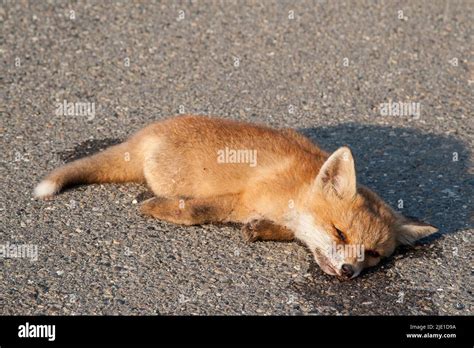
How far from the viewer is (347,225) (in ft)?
18.1

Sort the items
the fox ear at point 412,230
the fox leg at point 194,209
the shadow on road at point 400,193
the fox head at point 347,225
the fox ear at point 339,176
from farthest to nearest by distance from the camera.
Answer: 1. the fox leg at point 194,209
2. the fox ear at point 412,230
3. the fox ear at point 339,176
4. the fox head at point 347,225
5. the shadow on road at point 400,193

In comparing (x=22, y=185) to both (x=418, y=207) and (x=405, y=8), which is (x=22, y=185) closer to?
(x=418, y=207)

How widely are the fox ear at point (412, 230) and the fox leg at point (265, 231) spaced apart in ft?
2.51

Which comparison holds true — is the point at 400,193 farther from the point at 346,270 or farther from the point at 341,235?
the point at 346,270

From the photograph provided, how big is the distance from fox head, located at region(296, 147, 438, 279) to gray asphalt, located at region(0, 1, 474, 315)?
0.12 m

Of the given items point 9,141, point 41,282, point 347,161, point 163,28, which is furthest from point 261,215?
point 163,28

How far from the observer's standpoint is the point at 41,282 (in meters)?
5.25

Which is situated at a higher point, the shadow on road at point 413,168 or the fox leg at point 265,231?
the shadow on road at point 413,168

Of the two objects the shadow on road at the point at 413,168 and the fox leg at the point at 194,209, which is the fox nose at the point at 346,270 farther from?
the shadow on road at the point at 413,168

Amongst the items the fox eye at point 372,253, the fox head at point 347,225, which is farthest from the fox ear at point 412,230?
the fox eye at point 372,253

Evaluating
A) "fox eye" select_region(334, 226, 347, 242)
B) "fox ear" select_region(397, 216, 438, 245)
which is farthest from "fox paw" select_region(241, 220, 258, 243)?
"fox ear" select_region(397, 216, 438, 245)

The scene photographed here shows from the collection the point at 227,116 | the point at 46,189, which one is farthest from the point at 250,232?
the point at 227,116

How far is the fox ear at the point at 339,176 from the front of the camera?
18.4 feet
